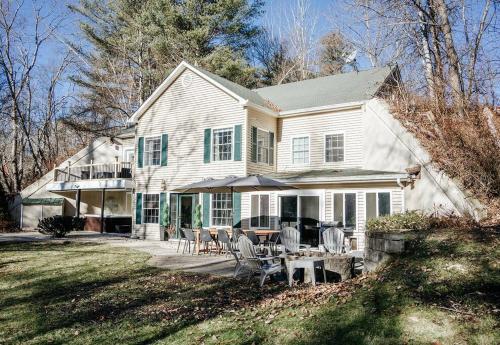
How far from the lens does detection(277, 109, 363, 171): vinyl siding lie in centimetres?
1600

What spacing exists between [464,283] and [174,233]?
14534 mm

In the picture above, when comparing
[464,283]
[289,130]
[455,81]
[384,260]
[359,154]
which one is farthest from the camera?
[289,130]

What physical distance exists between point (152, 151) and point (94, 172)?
5490mm

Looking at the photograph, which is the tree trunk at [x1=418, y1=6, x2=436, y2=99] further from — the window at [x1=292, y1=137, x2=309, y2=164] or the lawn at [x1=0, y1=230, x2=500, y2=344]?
the lawn at [x1=0, y1=230, x2=500, y2=344]

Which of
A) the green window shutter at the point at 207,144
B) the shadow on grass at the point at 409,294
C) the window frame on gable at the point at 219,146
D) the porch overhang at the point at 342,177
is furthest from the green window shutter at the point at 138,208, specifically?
the shadow on grass at the point at 409,294

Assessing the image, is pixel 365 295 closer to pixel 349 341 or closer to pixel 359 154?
pixel 349 341

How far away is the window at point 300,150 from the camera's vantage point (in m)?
17.4

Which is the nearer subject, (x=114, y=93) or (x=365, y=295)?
(x=365, y=295)

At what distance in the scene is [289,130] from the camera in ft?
58.9

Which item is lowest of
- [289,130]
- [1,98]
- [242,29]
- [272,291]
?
[272,291]

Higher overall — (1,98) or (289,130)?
(1,98)

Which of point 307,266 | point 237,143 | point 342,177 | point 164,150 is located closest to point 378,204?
point 342,177

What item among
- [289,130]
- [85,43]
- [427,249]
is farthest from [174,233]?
[85,43]

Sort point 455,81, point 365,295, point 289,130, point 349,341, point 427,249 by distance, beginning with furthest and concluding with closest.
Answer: point 289,130 → point 455,81 → point 427,249 → point 365,295 → point 349,341
